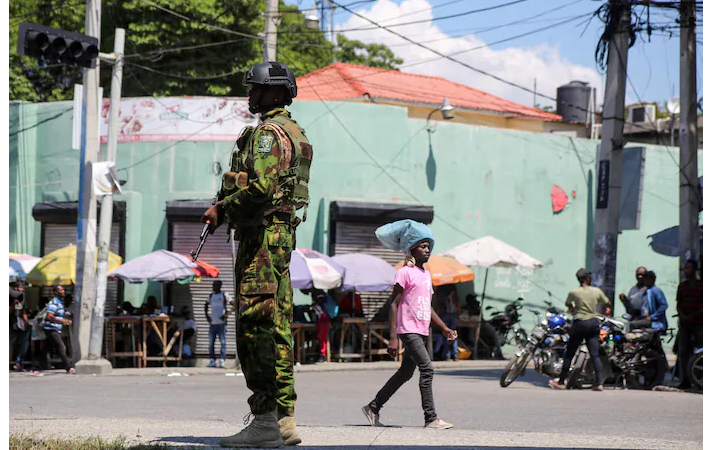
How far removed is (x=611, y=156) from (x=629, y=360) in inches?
149

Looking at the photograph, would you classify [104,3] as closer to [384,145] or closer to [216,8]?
[216,8]

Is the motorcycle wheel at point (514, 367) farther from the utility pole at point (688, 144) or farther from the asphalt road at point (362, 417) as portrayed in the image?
the utility pole at point (688, 144)

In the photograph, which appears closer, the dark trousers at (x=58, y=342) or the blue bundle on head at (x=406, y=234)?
the blue bundle on head at (x=406, y=234)

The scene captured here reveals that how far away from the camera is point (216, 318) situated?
22344 millimetres

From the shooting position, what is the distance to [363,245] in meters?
25.7

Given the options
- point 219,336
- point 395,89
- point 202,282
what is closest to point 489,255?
point 219,336

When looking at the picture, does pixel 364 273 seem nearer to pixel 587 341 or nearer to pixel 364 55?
pixel 587 341

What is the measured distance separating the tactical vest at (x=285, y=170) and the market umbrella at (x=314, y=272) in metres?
14.8

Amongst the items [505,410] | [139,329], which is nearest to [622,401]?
[505,410]

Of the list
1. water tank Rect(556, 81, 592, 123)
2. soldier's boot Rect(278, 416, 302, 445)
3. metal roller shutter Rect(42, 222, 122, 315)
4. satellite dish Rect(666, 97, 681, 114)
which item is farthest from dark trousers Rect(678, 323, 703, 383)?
water tank Rect(556, 81, 592, 123)

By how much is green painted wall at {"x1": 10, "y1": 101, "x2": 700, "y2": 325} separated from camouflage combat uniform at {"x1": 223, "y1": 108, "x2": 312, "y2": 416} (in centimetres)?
1874

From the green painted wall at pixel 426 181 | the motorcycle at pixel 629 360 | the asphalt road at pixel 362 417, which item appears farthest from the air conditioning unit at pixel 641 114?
the motorcycle at pixel 629 360

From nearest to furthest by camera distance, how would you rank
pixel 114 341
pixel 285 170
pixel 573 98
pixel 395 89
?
pixel 285 170
pixel 114 341
pixel 395 89
pixel 573 98

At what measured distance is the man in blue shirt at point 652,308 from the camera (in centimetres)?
1656
